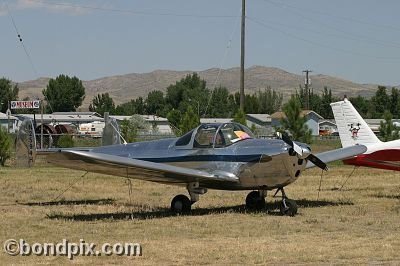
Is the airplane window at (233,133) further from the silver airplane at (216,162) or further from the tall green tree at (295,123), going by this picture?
the tall green tree at (295,123)

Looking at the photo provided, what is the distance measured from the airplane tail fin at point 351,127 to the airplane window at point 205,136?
6548 millimetres

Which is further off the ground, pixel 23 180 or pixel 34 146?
pixel 34 146

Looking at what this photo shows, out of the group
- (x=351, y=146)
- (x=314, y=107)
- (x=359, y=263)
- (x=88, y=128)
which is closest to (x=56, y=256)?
(x=359, y=263)

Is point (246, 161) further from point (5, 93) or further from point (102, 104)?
point (102, 104)

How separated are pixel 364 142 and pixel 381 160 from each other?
918 millimetres

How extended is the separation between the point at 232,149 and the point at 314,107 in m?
119

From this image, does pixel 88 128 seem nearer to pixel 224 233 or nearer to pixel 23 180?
pixel 23 180

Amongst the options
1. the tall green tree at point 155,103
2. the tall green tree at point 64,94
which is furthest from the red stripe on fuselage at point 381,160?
the tall green tree at point 64,94

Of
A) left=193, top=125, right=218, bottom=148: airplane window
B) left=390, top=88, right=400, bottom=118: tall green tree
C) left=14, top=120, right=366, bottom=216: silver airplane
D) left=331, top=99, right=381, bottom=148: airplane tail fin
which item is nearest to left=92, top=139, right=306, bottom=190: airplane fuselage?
left=14, top=120, right=366, bottom=216: silver airplane

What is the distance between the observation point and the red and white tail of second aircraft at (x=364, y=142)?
1917cm

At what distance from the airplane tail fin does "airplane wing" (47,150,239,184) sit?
6.80m

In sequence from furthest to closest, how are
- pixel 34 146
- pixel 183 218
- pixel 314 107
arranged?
pixel 314 107
pixel 34 146
pixel 183 218

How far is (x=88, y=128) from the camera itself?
280ft

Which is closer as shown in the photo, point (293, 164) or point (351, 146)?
point (293, 164)
